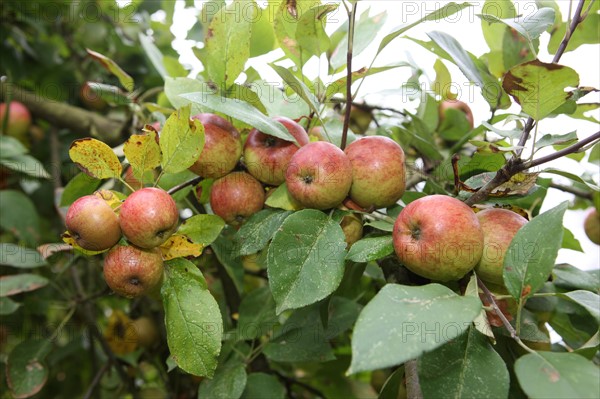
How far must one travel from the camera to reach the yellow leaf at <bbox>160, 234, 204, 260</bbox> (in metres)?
0.95

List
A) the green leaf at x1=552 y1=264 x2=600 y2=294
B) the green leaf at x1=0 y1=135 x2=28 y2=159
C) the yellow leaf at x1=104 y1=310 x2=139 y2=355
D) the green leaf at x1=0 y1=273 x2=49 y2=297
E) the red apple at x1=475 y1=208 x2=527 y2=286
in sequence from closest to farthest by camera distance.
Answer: the red apple at x1=475 y1=208 x2=527 y2=286 → the green leaf at x1=552 y1=264 x2=600 y2=294 → the green leaf at x1=0 y1=273 x2=49 y2=297 → the green leaf at x1=0 y1=135 x2=28 y2=159 → the yellow leaf at x1=104 y1=310 x2=139 y2=355

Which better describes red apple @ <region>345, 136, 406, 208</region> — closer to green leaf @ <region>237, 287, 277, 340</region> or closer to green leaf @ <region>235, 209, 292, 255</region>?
green leaf @ <region>235, 209, 292, 255</region>

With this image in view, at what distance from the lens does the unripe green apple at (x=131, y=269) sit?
886mm

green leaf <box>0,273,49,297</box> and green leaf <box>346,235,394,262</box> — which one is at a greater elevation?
green leaf <box>346,235,394,262</box>

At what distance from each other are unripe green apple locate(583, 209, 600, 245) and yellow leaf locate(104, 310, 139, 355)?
1.29m

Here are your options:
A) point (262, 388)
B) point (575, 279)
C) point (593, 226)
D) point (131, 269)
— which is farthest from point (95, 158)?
point (593, 226)

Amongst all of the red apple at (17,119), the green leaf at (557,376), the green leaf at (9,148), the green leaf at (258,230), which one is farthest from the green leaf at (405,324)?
the red apple at (17,119)

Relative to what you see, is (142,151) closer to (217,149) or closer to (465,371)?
(217,149)

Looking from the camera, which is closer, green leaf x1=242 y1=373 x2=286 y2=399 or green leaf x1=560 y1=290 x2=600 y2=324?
green leaf x1=560 y1=290 x2=600 y2=324

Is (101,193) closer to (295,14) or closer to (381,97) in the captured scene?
(295,14)

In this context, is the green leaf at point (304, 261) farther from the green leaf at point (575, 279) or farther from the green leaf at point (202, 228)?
the green leaf at point (575, 279)

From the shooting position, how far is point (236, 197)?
989 millimetres

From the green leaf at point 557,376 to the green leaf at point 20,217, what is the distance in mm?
1508

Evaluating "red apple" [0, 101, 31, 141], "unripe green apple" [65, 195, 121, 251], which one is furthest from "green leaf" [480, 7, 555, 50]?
"red apple" [0, 101, 31, 141]
